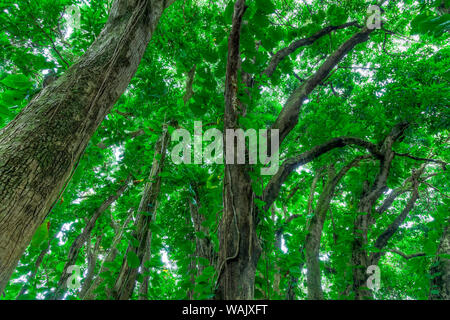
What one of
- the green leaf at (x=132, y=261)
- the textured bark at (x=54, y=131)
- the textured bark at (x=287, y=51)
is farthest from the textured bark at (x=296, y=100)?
the green leaf at (x=132, y=261)

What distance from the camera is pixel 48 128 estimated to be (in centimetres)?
104

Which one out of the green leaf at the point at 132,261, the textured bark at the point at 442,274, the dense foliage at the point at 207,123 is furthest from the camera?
the textured bark at the point at 442,274

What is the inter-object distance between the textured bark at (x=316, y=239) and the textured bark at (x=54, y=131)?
4.34 meters

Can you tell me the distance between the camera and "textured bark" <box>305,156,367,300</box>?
4461 mm

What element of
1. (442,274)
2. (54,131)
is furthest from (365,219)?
(54,131)

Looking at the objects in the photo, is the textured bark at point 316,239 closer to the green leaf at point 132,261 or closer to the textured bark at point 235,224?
the textured bark at point 235,224

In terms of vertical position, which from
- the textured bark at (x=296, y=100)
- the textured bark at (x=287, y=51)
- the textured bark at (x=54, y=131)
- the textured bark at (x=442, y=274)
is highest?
the textured bark at (x=287, y=51)

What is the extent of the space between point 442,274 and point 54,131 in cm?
464

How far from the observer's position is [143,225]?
7.33ft

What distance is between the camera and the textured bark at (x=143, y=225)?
6.47 feet

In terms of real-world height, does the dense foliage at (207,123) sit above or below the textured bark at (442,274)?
above

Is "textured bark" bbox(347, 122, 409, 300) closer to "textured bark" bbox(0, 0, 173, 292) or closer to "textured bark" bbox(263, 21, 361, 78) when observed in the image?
"textured bark" bbox(263, 21, 361, 78)
